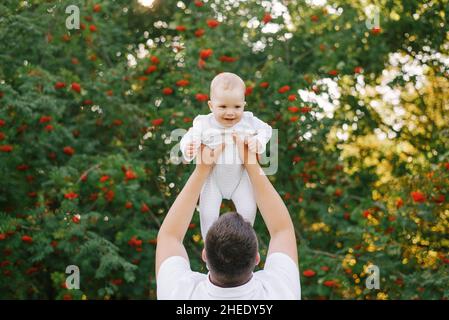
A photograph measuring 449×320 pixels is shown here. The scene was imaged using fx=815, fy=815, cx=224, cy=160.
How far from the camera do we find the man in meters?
2.41

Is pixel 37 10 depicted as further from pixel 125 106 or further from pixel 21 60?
pixel 125 106

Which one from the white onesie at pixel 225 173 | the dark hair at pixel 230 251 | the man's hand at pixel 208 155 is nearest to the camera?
the dark hair at pixel 230 251

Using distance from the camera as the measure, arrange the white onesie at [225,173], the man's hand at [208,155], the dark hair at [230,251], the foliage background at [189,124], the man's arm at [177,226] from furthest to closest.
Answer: the foliage background at [189,124]
the white onesie at [225,173]
the man's hand at [208,155]
the man's arm at [177,226]
the dark hair at [230,251]

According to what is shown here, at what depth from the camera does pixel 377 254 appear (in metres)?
7.32

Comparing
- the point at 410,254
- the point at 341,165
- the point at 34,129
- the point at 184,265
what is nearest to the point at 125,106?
the point at 34,129

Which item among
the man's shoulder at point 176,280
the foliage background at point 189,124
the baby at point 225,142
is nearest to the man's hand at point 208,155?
the baby at point 225,142

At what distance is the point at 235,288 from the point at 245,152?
79 centimetres

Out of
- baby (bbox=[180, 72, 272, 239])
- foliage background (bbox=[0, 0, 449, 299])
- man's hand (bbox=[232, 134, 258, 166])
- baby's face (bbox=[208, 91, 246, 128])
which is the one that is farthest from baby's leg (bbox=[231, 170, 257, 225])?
foliage background (bbox=[0, 0, 449, 299])

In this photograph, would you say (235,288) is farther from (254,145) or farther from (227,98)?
(227,98)

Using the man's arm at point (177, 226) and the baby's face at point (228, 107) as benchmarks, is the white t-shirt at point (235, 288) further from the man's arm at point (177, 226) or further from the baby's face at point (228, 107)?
the baby's face at point (228, 107)

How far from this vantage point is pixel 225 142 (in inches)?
123

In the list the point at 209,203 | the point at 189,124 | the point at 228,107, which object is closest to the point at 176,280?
the point at 209,203

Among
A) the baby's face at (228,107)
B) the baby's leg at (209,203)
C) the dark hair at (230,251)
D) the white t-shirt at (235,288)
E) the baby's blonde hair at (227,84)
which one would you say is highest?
the baby's blonde hair at (227,84)

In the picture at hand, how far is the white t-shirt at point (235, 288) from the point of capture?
2.42m
